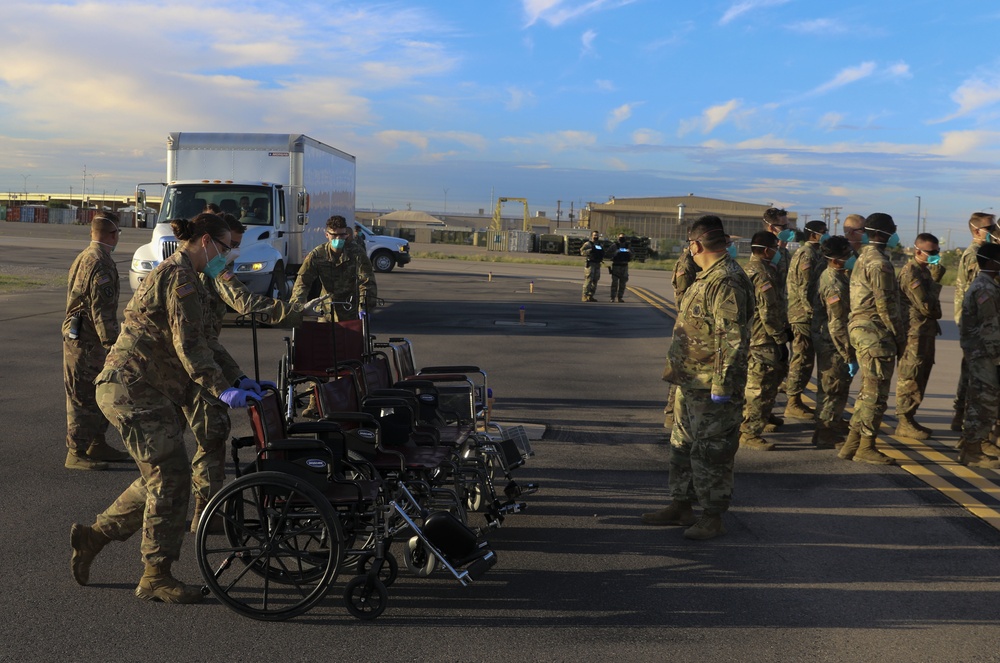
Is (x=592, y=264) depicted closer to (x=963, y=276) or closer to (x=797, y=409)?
(x=797, y=409)

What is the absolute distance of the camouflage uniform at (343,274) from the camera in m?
10.9

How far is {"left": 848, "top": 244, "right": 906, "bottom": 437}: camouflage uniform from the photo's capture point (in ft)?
28.0

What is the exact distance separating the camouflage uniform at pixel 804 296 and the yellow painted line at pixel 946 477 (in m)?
1.22

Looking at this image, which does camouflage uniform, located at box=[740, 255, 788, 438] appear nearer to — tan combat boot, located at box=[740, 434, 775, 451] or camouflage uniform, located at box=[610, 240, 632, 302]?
tan combat boot, located at box=[740, 434, 775, 451]

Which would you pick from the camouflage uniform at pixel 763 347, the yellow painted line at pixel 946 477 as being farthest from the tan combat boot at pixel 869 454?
the camouflage uniform at pixel 763 347

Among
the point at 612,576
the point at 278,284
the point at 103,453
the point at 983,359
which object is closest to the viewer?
the point at 612,576

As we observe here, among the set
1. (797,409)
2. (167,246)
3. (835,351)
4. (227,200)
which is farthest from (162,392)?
(227,200)

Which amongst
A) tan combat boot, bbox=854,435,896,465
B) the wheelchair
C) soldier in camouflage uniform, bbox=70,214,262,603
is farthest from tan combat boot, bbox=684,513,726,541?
soldier in camouflage uniform, bbox=70,214,262,603

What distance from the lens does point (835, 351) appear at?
9.32 m

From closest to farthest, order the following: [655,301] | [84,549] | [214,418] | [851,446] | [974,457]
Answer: [84,549] → [214,418] → [974,457] → [851,446] → [655,301]

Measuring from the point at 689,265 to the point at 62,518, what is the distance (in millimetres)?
6268

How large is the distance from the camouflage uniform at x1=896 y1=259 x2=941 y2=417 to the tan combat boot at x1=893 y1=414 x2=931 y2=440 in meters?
0.06

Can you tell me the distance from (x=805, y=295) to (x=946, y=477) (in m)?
2.48

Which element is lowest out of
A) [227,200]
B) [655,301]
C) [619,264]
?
[655,301]
